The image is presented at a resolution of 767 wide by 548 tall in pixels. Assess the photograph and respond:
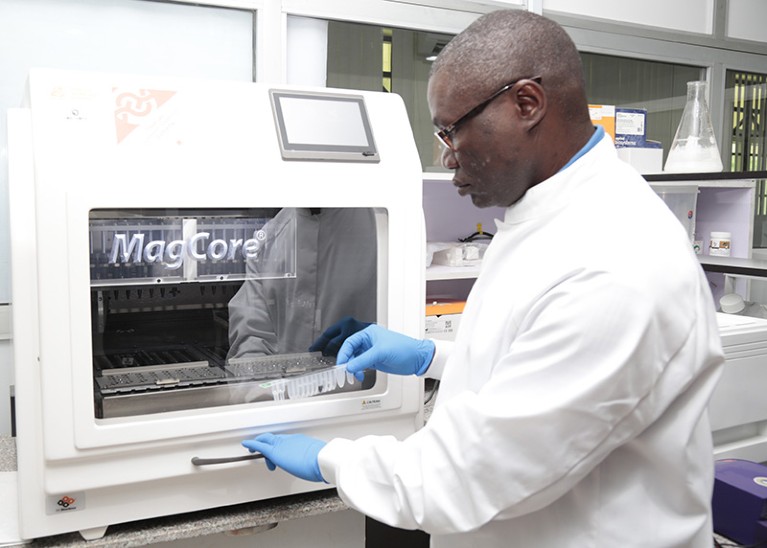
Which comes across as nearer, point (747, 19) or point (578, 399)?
point (578, 399)

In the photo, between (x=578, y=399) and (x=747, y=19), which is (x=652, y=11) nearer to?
(x=747, y=19)

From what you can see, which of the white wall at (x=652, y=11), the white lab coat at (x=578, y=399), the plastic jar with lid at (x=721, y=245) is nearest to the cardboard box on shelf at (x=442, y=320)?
the plastic jar with lid at (x=721, y=245)

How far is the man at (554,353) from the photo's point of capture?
0.85 m

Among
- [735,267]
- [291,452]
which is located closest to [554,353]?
[291,452]

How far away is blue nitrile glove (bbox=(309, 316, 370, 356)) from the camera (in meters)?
1.42

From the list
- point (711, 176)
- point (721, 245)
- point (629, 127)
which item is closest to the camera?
point (711, 176)

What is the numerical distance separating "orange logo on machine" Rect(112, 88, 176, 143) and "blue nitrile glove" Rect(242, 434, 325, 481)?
0.56 metres

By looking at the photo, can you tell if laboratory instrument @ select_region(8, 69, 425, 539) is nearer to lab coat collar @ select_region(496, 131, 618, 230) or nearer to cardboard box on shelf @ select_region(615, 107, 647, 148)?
lab coat collar @ select_region(496, 131, 618, 230)

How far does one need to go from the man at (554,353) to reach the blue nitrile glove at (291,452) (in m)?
0.07

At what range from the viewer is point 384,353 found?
1.29 meters

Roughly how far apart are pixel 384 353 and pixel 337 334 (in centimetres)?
17

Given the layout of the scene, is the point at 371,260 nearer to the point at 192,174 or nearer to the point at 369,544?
the point at 192,174

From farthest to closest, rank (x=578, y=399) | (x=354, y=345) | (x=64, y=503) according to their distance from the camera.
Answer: (x=354, y=345) < (x=64, y=503) < (x=578, y=399)

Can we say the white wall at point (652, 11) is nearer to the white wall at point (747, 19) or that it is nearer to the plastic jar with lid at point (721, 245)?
the white wall at point (747, 19)
